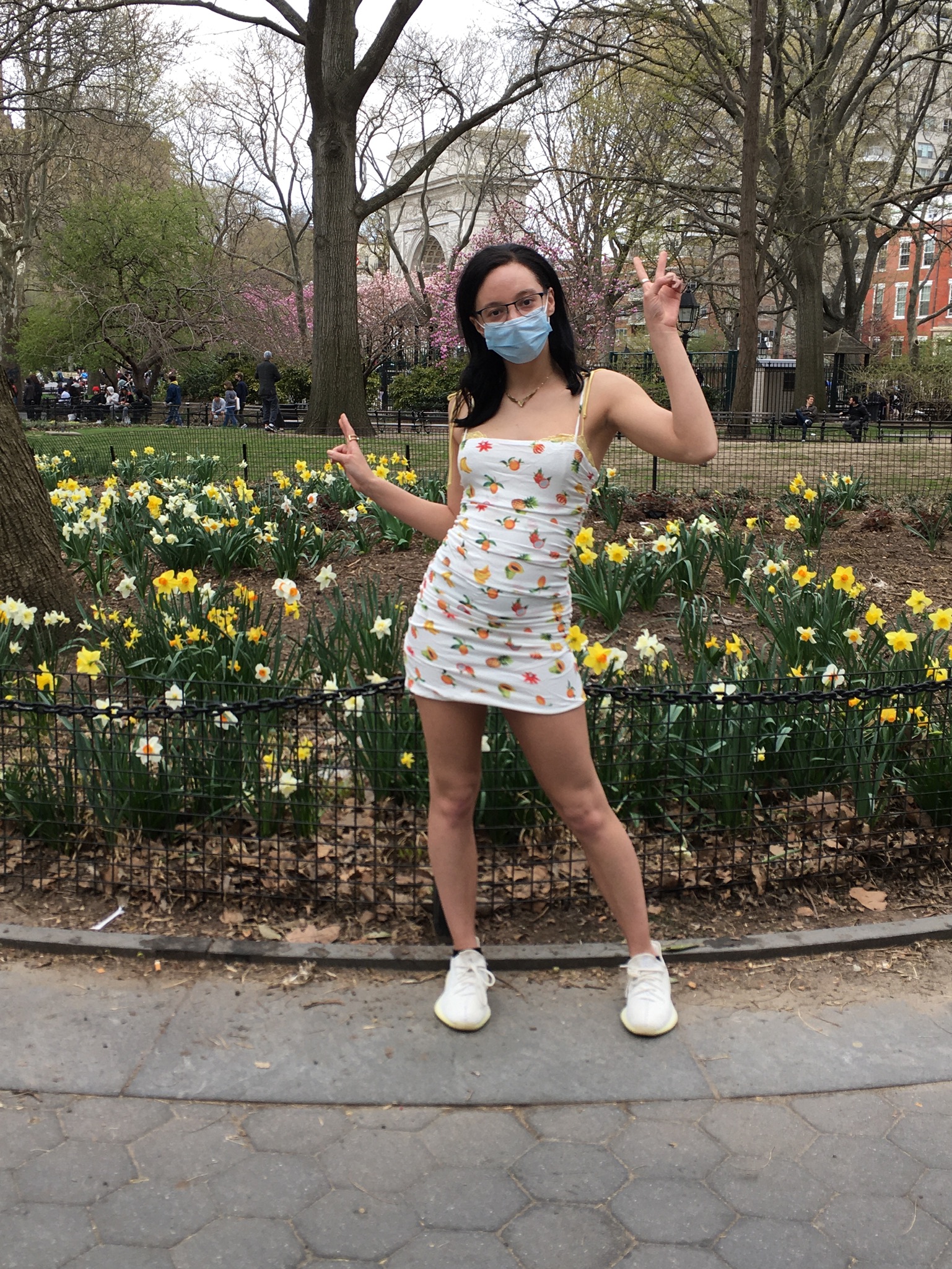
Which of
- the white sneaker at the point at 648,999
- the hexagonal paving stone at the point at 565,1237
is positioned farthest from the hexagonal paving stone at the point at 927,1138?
the hexagonal paving stone at the point at 565,1237

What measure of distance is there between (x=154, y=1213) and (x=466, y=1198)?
616 millimetres

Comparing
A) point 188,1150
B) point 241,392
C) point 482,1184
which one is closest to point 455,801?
point 482,1184

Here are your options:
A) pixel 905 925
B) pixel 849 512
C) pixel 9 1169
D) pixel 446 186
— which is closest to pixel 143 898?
pixel 9 1169

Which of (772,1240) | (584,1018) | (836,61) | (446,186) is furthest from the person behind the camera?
(446,186)

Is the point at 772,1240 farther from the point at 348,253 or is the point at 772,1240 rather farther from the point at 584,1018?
the point at 348,253

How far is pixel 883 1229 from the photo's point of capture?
201cm

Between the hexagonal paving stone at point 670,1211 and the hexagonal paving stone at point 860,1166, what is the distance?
0.25m

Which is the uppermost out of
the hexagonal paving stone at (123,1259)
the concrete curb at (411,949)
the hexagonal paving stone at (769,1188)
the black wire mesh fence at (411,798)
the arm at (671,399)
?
the arm at (671,399)

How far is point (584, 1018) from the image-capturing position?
271cm

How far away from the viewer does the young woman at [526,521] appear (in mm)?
2375

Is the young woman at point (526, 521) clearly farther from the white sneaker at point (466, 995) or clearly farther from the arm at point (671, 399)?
the white sneaker at point (466, 995)

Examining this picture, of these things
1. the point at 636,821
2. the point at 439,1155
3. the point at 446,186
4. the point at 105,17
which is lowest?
the point at 439,1155

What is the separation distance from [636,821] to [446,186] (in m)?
48.4

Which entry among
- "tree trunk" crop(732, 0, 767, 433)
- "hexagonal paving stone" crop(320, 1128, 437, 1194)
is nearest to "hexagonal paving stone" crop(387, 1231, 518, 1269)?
"hexagonal paving stone" crop(320, 1128, 437, 1194)
